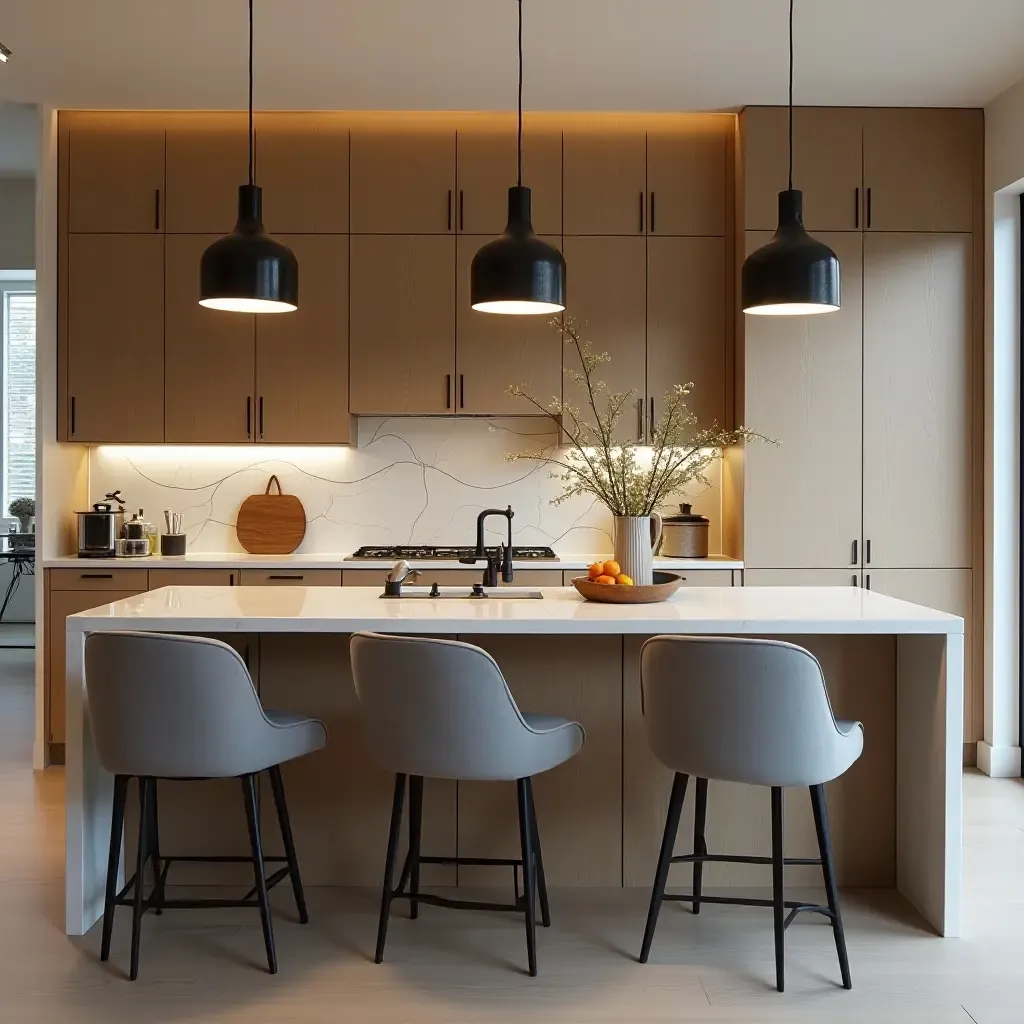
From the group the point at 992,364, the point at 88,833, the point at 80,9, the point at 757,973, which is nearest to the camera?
the point at 757,973

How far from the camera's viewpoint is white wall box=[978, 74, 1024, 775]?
4715 mm

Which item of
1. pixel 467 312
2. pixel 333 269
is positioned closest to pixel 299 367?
pixel 333 269

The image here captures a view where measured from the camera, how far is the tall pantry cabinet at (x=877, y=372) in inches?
189

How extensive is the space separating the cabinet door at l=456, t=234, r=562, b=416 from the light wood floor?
2464mm

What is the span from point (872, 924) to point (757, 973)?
1.58 feet

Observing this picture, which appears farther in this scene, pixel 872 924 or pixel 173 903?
pixel 872 924

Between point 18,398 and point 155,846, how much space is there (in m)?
5.80

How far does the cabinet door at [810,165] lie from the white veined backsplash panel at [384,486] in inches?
50.9

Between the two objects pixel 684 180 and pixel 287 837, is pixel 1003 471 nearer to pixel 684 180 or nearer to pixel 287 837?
pixel 684 180

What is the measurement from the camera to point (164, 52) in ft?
13.8

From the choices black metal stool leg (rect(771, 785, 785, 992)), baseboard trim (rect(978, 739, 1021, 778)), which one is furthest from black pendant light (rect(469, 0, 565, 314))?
baseboard trim (rect(978, 739, 1021, 778))

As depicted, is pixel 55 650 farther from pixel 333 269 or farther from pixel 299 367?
pixel 333 269

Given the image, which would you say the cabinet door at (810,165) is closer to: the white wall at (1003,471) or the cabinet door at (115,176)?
the white wall at (1003,471)

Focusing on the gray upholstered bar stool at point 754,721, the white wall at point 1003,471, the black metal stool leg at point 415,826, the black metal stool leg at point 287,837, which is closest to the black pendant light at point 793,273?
the gray upholstered bar stool at point 754,721
